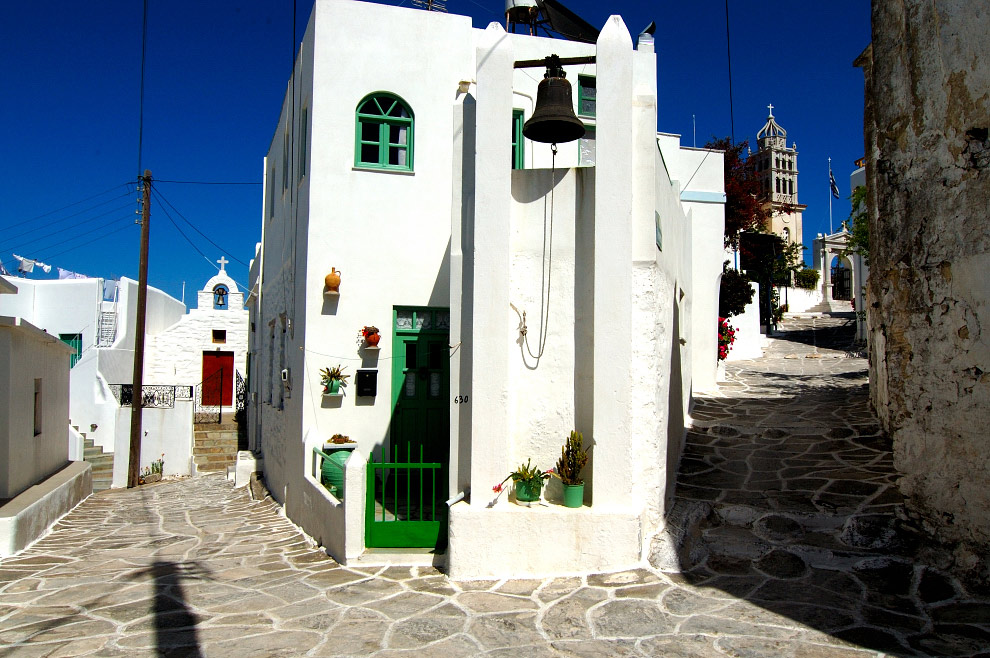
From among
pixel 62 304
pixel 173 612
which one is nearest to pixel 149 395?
pixel 62 304

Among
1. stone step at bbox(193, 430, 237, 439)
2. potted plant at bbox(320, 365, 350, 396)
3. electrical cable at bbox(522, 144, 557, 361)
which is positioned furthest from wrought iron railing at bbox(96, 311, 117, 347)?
electrical cable at bbox(522, 144, 557, 361)

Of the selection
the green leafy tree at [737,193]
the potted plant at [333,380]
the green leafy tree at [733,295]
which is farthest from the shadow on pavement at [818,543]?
the green leafy tree at [737,193]

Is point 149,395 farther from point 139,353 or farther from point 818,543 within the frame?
point 818,543

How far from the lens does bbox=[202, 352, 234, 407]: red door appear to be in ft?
82.8

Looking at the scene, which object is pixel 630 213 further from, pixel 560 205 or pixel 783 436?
pixel 783 436

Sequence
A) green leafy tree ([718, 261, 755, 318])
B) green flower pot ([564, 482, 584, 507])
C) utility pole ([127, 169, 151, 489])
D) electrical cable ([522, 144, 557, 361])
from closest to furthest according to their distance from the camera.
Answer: green flower pot ([564, 482, 584, 507]) < electrical cable ([522, 144, 557, 361]) < utility pole ([127, 169, 151, 489]) < green leafy tree ([718, 261, 755, 318])

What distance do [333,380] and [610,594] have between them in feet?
16.2

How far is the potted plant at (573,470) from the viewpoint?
6195 millimetres

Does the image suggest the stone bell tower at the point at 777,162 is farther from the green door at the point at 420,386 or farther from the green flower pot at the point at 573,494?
the green flower pot at the point at 573,494

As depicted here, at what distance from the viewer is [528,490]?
6270mm

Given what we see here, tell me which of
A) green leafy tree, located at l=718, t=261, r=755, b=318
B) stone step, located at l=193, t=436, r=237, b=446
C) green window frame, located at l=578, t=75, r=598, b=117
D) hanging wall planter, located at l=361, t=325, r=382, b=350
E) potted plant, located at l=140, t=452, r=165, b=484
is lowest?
potted plant, located at l=140, t=452, r=165, b=484

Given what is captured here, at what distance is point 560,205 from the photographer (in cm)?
655

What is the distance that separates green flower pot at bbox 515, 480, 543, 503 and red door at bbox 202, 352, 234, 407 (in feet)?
70.3

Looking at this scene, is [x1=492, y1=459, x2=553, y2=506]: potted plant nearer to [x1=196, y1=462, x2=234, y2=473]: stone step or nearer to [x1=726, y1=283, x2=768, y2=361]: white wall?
[x1=726, y1=283, x2=768, y2=361]: white wall
